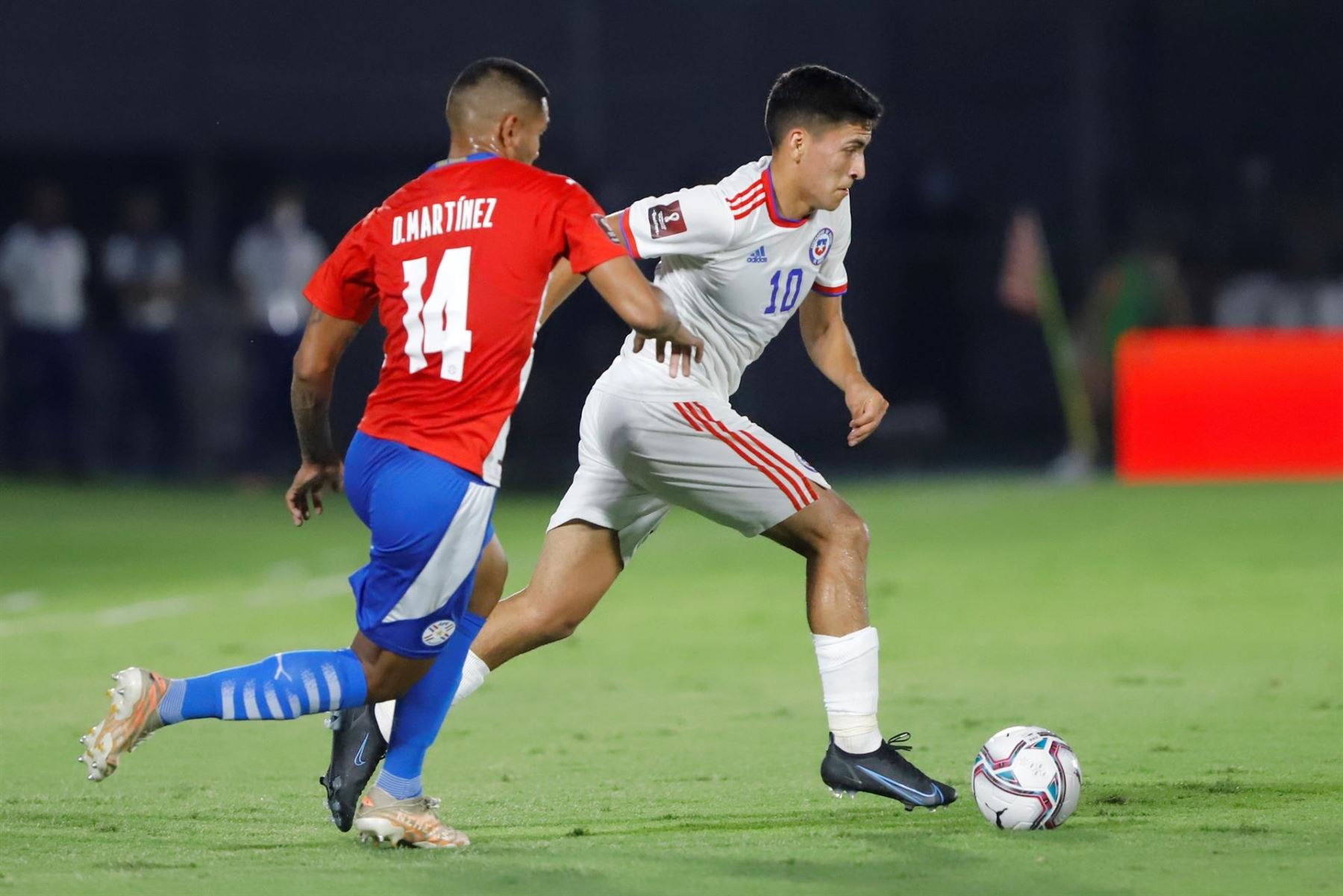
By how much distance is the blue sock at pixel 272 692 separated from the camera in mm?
5355

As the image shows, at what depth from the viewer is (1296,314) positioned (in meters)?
21.3

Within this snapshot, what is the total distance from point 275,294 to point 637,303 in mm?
14157

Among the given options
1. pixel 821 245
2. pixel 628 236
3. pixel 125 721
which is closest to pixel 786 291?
pixel 821 245

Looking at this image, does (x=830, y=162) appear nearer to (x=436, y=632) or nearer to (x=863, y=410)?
(x=863, y=410)

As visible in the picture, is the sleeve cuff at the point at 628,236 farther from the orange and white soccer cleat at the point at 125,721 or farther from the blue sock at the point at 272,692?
the orange and white soccer cleat at the point at 125,721

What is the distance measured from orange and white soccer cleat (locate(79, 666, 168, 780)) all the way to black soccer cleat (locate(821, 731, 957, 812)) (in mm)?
1970

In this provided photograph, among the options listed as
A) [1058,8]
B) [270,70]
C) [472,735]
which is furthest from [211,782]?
[1058,8]

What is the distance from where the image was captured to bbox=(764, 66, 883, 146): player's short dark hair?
636 centimetres

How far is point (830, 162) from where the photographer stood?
20.7 ft

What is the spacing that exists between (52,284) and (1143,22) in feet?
42.7

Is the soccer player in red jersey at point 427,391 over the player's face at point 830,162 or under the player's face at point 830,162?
under

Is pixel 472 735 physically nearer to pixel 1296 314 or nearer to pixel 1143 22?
pixel 1296 314

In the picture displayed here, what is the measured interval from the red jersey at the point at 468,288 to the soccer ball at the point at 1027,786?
1668 mm

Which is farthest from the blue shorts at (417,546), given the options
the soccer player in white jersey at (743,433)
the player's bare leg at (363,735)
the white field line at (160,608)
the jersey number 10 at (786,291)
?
the white field line at (160,608)
